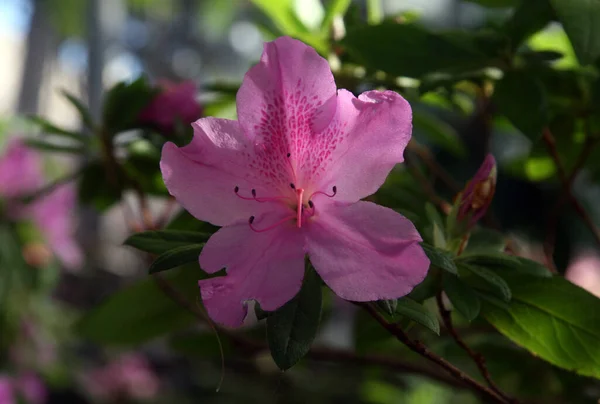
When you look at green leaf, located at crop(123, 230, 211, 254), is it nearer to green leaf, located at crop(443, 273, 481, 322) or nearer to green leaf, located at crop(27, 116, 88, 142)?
green leaf, located at crop(443, 273, 481, 322)

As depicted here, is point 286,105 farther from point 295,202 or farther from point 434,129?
point 434,129

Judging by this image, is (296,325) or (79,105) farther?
(79,105)

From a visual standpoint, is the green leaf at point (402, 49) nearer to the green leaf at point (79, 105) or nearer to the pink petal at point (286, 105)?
the pink petal at point (286, 105)

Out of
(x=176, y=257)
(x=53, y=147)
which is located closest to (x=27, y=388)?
(x=53, y=147)

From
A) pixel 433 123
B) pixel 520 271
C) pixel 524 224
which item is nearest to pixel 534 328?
pixel 520 271

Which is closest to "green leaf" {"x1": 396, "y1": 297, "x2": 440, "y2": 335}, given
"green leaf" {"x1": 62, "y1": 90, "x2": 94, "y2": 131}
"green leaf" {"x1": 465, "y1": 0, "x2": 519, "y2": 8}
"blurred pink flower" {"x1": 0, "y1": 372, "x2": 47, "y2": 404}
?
"green leaf" {"x1": 465, "y1": 0, "x2": 519, "y2": 8}

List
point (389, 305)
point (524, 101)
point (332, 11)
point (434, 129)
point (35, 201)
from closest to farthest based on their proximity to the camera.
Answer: point (389, 305) → point (524, 101) → point (332, 11) → point (434, 129) → point (35, 201)
